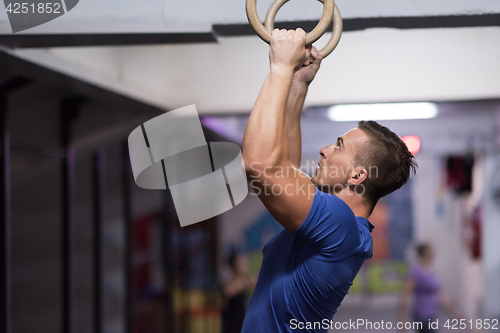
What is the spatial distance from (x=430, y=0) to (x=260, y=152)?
747 mm

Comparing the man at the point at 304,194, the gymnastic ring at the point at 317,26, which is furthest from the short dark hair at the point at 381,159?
the gymnastic ring at the point at 317,26

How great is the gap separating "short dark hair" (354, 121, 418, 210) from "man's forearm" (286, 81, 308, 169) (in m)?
0.17

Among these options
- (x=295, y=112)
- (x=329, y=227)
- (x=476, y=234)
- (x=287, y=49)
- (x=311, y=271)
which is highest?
(x=287, y=49)

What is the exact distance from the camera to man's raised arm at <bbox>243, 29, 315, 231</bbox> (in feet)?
2.43

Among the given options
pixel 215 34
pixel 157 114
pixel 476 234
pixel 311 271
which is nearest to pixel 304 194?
pixel 311 271

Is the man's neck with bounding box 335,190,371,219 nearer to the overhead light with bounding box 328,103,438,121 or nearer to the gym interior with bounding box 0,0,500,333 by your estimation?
the gym interior with bounding box 0,0,500,333

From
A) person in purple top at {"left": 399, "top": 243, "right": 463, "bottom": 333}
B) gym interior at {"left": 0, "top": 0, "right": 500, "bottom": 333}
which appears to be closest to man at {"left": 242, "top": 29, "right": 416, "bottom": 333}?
gym interior at {"left": 0, "top": 0, "right": 500, "bottom": 333}

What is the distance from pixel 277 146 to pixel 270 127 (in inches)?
1.5

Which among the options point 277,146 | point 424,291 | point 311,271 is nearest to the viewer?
point 277,146

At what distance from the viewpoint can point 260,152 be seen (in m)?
0.74

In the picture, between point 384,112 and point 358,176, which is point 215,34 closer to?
point 358,176

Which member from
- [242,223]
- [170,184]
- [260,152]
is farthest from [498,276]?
[260,152]

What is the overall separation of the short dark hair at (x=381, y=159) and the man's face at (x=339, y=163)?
1 centimetres

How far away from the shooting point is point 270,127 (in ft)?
2.45
